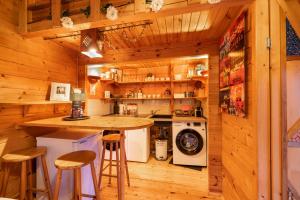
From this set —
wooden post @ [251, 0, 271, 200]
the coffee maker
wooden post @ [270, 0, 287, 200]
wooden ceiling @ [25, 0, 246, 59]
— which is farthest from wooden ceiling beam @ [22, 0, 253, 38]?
the coffee maker

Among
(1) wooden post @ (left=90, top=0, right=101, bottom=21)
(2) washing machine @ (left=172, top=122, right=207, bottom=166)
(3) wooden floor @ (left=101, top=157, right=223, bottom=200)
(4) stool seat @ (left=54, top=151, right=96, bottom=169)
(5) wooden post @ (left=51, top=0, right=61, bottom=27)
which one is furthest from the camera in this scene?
(2) washing machine @ (left=172, top=122, right=207, bottom=166)

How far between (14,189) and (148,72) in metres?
3.32

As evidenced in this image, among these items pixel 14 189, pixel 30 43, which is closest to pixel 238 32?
pixel 30 43

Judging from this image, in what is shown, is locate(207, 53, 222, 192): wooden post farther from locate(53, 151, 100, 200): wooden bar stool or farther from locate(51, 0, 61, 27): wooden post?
locate(51, 0, 61, 27): wooden post

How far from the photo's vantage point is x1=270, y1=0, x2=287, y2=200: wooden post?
1.14 metres

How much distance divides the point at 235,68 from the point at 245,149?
0.78 metres

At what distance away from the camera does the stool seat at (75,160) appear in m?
1.29

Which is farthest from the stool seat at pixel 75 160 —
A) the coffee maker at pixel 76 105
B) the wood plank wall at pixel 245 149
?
the wood plank wall at pixel 245 149

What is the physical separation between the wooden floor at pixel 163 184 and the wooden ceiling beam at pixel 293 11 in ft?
7.12

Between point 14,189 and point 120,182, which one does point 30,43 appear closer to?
point 14,189

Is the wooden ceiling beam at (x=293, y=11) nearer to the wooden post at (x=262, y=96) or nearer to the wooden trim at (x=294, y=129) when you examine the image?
the wooden post at (x=262, y=96)

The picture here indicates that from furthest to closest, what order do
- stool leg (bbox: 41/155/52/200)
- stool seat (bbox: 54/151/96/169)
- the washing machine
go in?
the washing machine
stool leg (bbox: 41/155/52/200)
stool seat (bbox: 54/151/96/169)

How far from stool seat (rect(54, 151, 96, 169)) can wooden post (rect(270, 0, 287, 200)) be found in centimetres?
157

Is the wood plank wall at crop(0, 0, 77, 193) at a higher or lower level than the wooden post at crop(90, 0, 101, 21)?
lower
